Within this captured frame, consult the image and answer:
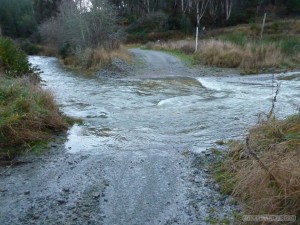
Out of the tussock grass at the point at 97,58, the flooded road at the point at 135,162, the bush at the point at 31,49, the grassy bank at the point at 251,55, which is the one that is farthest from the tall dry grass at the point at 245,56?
the bush at the point at 31,49

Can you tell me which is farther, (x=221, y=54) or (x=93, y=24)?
(x=93, y=24)

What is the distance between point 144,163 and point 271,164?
2.28 m

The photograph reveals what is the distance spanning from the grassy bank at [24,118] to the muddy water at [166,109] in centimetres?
55

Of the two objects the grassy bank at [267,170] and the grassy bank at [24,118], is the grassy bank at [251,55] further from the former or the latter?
the grassy bank at [267,170]

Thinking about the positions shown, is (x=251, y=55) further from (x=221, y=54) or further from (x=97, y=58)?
(x=97, y=58)

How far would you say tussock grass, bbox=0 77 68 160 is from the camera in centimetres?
623

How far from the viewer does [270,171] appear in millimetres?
4043

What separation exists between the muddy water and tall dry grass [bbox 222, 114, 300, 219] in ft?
4.59

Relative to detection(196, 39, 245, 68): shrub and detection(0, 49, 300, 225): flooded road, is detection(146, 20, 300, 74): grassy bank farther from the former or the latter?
detection(0, 49, 300, 225): flooded road

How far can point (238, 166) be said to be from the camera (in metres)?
5.14

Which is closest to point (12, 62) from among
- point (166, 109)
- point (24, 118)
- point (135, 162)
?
A: point (24, 118)

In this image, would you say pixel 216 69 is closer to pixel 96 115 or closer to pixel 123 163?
pixel 96 115

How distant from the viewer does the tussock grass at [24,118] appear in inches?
245

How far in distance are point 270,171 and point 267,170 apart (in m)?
0.03
